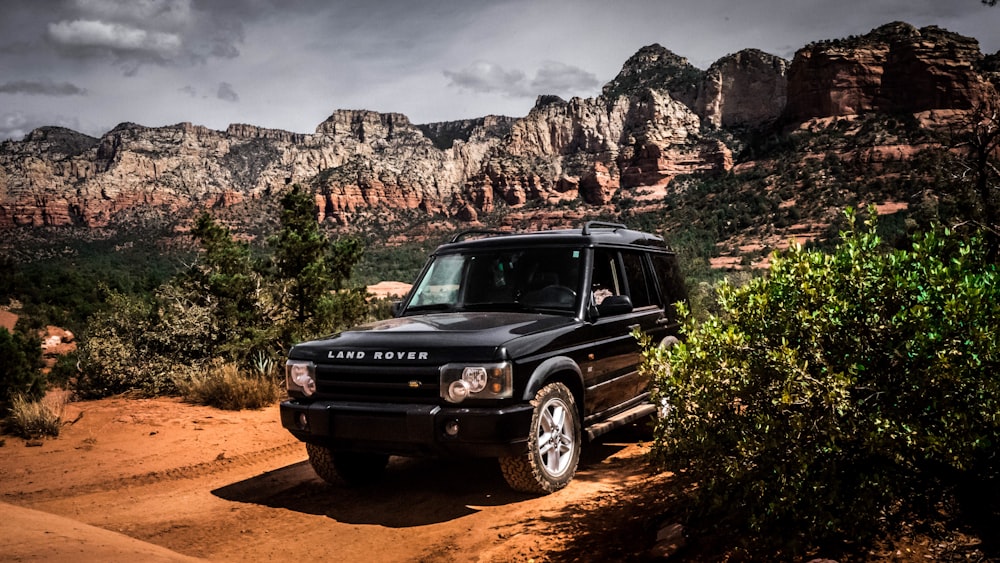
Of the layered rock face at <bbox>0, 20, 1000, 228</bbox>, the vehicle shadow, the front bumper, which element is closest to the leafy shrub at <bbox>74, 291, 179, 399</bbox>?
the vehicle shadow

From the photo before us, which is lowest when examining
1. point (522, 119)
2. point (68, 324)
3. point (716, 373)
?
point (68, 324)

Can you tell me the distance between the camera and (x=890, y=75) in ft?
261

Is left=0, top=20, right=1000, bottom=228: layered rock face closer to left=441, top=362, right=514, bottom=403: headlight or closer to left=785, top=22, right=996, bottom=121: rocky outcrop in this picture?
left=785, top=22, right=996, bottom=121: rocky outcrop

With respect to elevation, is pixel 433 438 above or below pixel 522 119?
below

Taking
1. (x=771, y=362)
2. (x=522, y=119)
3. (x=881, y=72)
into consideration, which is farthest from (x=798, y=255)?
(x=522, y=119)

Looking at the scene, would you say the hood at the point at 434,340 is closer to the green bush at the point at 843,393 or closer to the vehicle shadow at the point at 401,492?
the vehicle shadow at the point at 401,492

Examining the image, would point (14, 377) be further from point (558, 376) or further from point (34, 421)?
point (558, 376)

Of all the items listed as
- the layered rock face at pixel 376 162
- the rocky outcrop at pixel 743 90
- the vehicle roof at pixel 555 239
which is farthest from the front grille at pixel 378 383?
the rocky outcrop at pixel 743 90

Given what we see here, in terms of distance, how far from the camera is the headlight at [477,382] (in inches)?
168

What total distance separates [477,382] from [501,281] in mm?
1766

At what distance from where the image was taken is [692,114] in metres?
109

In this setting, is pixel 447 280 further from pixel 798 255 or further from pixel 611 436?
pixel 798 255

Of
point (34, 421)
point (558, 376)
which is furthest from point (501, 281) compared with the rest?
point (34, 421)

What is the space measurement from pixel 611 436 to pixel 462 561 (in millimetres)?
3433
